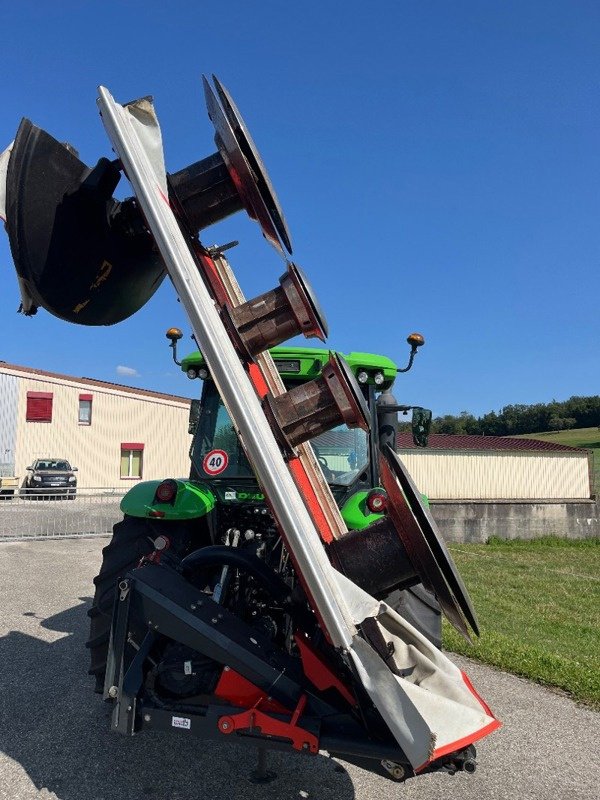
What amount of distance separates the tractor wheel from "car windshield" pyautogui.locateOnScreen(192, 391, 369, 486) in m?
0.53

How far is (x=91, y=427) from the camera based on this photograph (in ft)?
83.4

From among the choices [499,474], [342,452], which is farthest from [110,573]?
[499,474]

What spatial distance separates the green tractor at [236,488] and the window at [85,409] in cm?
2182

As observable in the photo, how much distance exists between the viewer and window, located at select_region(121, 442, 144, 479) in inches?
1023

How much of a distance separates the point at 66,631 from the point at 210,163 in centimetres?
482

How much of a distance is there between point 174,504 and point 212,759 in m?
1.46

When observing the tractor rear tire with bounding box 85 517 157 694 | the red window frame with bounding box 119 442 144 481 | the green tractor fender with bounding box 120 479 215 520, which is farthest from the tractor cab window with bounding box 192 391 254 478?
the red window frame with bounding box 119 442 144 481

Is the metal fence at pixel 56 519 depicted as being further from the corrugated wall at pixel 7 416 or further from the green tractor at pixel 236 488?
the corrugated wall at pixel 7 416

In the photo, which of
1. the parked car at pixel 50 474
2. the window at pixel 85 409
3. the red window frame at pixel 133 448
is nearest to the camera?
the parked car at pixel 50 474

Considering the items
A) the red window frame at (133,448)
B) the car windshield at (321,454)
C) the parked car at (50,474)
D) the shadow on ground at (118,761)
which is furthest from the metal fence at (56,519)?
the red window frame at (133,448)

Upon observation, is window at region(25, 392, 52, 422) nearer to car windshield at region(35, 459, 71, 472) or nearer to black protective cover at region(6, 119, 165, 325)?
car windshield at region(35, 459, 71, 472)

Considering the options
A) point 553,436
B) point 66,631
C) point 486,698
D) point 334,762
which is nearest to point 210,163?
point 334,762

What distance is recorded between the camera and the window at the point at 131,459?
85.3ft

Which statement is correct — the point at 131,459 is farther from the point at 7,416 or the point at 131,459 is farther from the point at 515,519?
the point at 515,519
